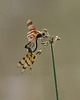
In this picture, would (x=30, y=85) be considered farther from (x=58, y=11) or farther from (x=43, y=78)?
(x=58, y=11)

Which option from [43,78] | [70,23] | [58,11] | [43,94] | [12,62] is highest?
[58,11]

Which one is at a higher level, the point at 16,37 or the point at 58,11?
the point at 58,11

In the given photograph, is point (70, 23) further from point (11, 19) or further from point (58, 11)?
point (11, 19)

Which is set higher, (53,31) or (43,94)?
(53,31)

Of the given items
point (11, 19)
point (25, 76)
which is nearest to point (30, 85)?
point (25, 76)

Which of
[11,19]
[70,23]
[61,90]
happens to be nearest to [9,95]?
[61,90]

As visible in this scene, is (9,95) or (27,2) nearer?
(9,95)
